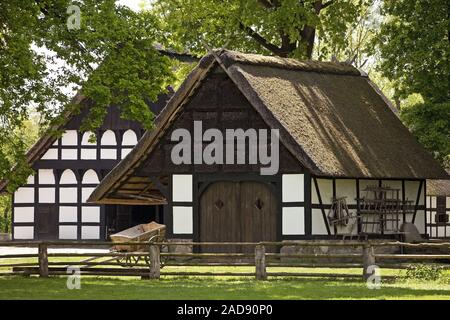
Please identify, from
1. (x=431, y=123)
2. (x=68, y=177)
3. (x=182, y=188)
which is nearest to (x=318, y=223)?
(x=182, y=188)

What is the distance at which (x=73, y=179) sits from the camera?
5169 cm

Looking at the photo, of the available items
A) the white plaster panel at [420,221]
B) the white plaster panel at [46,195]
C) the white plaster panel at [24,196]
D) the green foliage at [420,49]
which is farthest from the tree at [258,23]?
the white plaster panel at [24,196]

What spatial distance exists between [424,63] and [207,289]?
55.7 feet

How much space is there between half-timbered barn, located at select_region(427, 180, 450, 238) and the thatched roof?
40.5ft

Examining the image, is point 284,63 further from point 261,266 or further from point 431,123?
point 261,266

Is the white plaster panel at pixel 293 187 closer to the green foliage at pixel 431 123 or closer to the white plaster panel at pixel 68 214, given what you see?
the green foliage at pixel 431 123

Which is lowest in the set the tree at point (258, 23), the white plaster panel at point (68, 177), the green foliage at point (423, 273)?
the green foliage at point (423, 273)

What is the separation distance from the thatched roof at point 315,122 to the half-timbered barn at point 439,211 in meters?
12.4

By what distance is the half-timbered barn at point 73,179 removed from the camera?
168 ft
